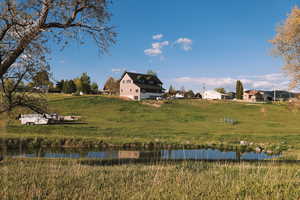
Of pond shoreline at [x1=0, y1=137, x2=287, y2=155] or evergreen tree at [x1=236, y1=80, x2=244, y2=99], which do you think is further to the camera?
evergreen tree at [x1=236, y1=80, x2=244, y2=99]

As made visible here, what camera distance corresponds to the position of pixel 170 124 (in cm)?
5291

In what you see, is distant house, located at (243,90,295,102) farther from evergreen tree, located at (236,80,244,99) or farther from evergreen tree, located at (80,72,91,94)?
evergreen tree, located at (80,72,91,94)

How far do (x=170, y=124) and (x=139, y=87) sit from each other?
47534mm

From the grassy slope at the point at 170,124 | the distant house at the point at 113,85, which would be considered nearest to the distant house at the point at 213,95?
the distant house at the point at 113,85

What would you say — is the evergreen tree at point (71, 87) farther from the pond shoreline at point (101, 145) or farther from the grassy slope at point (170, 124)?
the pond shoreline at point (101, 145)

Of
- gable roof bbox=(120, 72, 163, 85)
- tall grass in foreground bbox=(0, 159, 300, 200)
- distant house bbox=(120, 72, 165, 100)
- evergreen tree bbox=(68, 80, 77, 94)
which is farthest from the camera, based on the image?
evergreen tree bbox=(68, 80, 77, 94)

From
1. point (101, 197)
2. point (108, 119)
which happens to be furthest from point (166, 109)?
point (101, 197)

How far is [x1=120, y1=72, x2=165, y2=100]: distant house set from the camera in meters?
99.1

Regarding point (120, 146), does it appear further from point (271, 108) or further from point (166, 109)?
point (271, 108)

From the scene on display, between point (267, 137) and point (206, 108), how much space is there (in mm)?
40576

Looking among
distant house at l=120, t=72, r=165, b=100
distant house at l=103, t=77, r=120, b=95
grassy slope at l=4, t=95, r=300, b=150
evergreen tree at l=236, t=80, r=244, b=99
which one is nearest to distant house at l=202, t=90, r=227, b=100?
evergreen tree at l=236, t=80, r=244, b=99

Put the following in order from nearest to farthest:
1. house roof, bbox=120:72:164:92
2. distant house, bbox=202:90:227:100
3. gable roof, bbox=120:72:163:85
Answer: house roof, bbox=120:72:164:92 → gable roof, bbox=120:72:163:85 → distant house, bbox=202:90:227:100

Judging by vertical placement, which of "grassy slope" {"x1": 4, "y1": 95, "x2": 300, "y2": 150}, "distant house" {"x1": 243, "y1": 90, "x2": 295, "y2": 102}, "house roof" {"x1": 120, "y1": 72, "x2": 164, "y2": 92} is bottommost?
"grassy slope" {"x1": 4, "y1": 95, "x2": 300, "y2": 150}

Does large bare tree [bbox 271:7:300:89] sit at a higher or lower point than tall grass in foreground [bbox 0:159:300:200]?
higher
